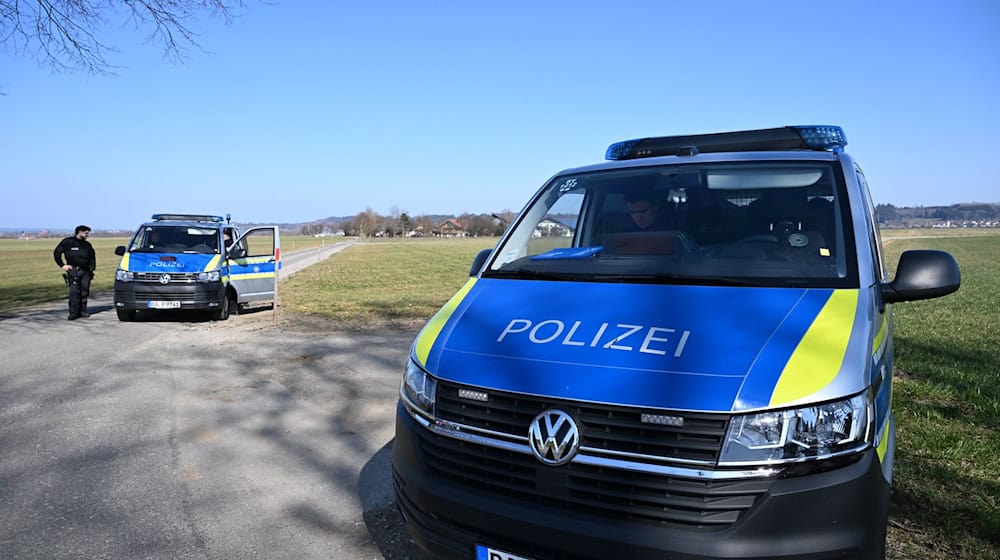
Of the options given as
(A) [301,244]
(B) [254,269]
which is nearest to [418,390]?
(B) [254,269]

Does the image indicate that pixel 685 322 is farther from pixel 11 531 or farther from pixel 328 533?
pixel 11 531

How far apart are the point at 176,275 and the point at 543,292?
10716mm

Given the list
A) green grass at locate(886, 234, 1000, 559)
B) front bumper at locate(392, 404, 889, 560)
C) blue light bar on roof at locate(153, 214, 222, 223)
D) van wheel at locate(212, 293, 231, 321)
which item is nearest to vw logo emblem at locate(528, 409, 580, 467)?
front bumper at locate(392, 404, 889, 560)

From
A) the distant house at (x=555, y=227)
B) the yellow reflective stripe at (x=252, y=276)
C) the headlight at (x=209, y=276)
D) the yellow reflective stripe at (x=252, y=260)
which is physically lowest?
the yellow reflective stripe at (x=252, y=276)

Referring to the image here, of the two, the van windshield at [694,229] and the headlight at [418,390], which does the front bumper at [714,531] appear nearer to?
the headlight at [418,390]

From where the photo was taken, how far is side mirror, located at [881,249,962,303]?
286 centimetres

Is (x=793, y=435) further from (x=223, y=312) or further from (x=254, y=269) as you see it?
(x=254, y=269)

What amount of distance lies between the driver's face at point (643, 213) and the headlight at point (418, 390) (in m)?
1.65

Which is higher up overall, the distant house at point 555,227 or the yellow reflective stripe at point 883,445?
the distant house at point 555,227

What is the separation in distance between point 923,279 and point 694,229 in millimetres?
1044

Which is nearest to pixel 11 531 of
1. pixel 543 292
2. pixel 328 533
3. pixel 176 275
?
pixel 328 533

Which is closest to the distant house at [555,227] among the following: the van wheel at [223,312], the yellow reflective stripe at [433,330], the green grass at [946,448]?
the yellow reflective stripe at [433,330]

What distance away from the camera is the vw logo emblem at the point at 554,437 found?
2188 millimetres

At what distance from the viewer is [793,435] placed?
205cm
